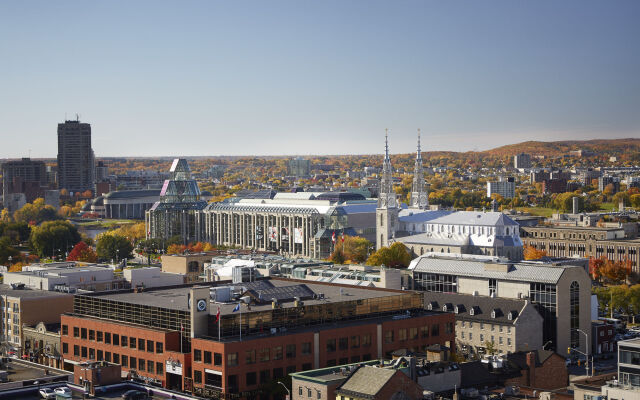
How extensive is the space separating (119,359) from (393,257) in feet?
284

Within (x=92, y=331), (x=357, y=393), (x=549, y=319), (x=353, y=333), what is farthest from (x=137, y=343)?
(x=549, y=319)

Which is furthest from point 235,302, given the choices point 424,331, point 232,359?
point 424,331

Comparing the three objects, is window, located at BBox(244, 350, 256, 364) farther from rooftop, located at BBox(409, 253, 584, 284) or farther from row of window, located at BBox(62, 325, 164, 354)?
rooftop, located at BBox(409, 253, 584, 284)

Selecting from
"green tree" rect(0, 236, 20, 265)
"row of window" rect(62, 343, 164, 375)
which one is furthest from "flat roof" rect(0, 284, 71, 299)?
"green tree" rect(0, 236, 20, 265)

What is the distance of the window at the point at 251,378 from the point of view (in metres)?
73.6

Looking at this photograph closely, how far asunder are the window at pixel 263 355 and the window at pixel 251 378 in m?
1.22

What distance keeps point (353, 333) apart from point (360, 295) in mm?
10859

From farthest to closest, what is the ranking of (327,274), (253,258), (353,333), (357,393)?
(253,258) < (327,274) < (353,333) < (357,393)

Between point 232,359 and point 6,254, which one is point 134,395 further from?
point 6,254

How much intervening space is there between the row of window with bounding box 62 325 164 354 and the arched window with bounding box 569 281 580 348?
45.1m

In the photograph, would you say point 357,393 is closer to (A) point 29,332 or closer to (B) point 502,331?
(B) point 502,331

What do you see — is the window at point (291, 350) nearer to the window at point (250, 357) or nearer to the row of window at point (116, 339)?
the window at point (250, 357)

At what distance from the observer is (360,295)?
9106 centimetres

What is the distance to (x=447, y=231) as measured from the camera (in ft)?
615
